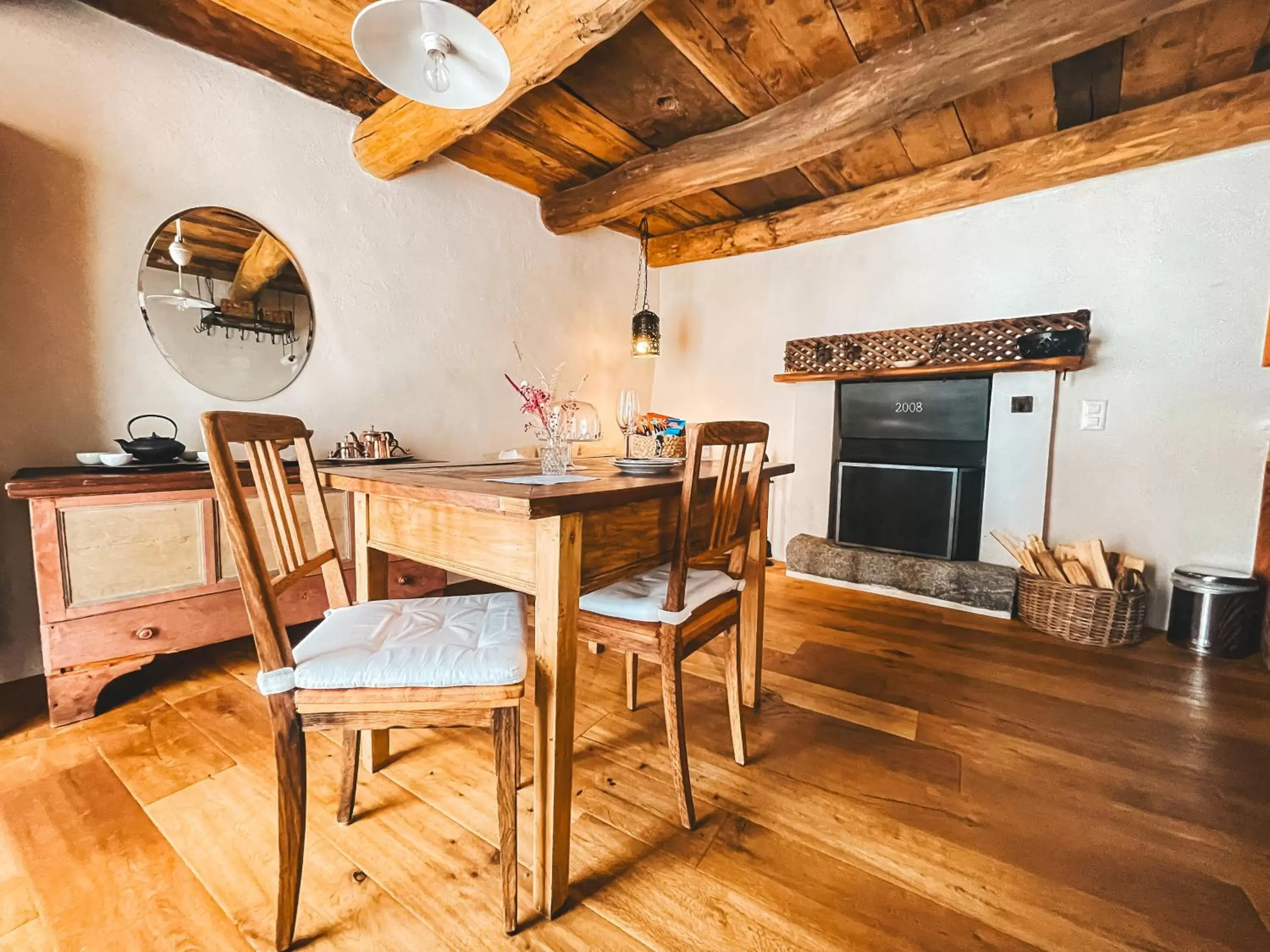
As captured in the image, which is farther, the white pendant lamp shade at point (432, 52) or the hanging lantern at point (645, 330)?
the hanging lantern at point (645, 330)

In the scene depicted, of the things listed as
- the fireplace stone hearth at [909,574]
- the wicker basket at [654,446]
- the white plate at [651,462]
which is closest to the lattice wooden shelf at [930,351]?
the fireplace stone hearth at [909,574]

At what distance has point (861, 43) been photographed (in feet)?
6.51

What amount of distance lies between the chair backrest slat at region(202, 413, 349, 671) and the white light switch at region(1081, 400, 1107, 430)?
3496mm

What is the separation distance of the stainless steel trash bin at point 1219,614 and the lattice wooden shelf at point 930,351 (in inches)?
44.7

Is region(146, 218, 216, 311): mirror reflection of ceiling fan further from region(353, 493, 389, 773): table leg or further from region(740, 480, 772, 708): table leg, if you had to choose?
region(740, 480, 772, 708): table leg

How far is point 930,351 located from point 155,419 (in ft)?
12.4

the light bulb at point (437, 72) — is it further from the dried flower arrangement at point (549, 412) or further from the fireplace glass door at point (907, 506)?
the fireplace glass door at point (907, 506)

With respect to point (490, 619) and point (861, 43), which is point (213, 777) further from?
point (861, 43)

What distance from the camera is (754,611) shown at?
171cm

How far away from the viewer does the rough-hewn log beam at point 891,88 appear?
5.40ft

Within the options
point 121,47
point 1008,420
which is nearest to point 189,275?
point 121,47

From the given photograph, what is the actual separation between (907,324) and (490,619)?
3163 mm

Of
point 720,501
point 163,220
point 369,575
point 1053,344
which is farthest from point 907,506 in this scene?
point 163,220

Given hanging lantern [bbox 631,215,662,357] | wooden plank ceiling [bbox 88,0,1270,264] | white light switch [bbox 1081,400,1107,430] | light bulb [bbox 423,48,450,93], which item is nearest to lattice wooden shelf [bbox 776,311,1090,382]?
white light switch [bbox 1081,400,1107,430]
